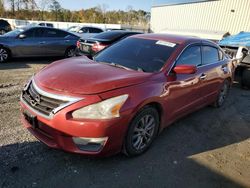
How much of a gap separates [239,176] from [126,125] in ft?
5.60

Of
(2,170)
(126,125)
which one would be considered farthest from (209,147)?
(2,170)

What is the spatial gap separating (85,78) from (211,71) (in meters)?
2.75

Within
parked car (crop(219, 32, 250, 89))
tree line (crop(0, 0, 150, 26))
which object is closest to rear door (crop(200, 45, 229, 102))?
parked car (crop(219, 32, 250, 89))

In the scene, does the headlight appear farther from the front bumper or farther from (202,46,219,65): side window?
(202,46,219,65): side window

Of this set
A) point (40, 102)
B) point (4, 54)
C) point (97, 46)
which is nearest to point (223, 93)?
point (40, 102)

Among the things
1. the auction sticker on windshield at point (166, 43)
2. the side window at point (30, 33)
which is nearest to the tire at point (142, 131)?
the auction sticker on windshield at point (166, 43)

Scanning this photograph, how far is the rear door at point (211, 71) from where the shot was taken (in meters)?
4.86

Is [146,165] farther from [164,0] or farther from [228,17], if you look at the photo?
[164,0]

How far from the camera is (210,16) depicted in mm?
21188

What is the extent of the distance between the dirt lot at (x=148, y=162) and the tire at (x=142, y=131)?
15 cm

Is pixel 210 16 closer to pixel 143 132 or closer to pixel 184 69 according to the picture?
pixel 184 69

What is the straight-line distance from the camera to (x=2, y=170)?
3088 mm

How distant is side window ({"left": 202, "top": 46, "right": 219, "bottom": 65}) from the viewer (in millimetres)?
4983

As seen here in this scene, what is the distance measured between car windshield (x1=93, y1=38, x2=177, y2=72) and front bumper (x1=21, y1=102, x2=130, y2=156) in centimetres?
117
